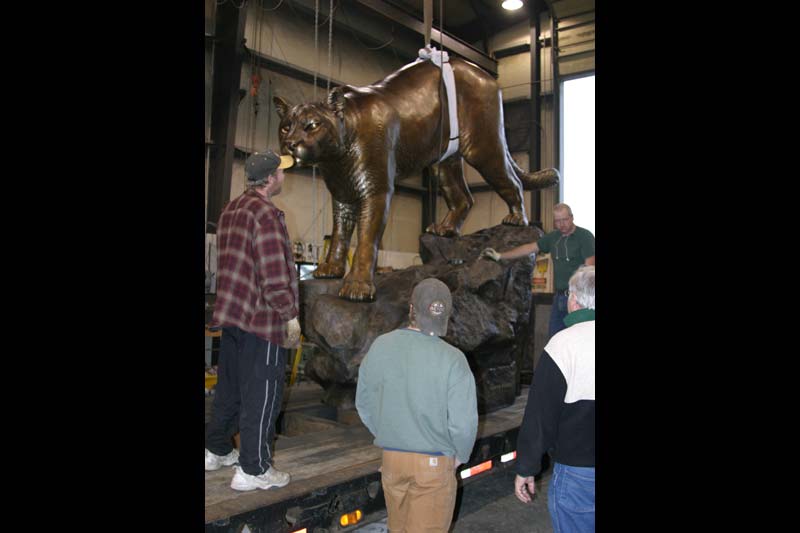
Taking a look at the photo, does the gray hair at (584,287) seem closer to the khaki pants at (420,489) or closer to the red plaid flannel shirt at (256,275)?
the khaki pants at (420,489)

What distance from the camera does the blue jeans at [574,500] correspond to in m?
2.05

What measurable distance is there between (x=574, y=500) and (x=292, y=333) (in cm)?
135

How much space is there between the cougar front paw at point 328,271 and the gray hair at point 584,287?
2.55 m

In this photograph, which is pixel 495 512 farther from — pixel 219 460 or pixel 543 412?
pixel 543 412

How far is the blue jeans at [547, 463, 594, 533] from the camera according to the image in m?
2.05

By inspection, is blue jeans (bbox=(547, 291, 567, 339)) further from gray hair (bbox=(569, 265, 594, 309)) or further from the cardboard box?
the cardboard box

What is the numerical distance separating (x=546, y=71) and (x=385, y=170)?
338 inches

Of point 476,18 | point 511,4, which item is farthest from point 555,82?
point 476,18

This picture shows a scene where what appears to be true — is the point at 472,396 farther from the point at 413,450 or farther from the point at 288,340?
the point at 288,340

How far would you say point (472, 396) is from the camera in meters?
2.21

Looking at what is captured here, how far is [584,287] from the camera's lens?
2.17 metres

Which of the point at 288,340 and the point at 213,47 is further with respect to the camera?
the point at 213,47

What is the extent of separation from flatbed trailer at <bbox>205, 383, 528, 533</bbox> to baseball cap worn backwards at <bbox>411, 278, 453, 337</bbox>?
869 mm
